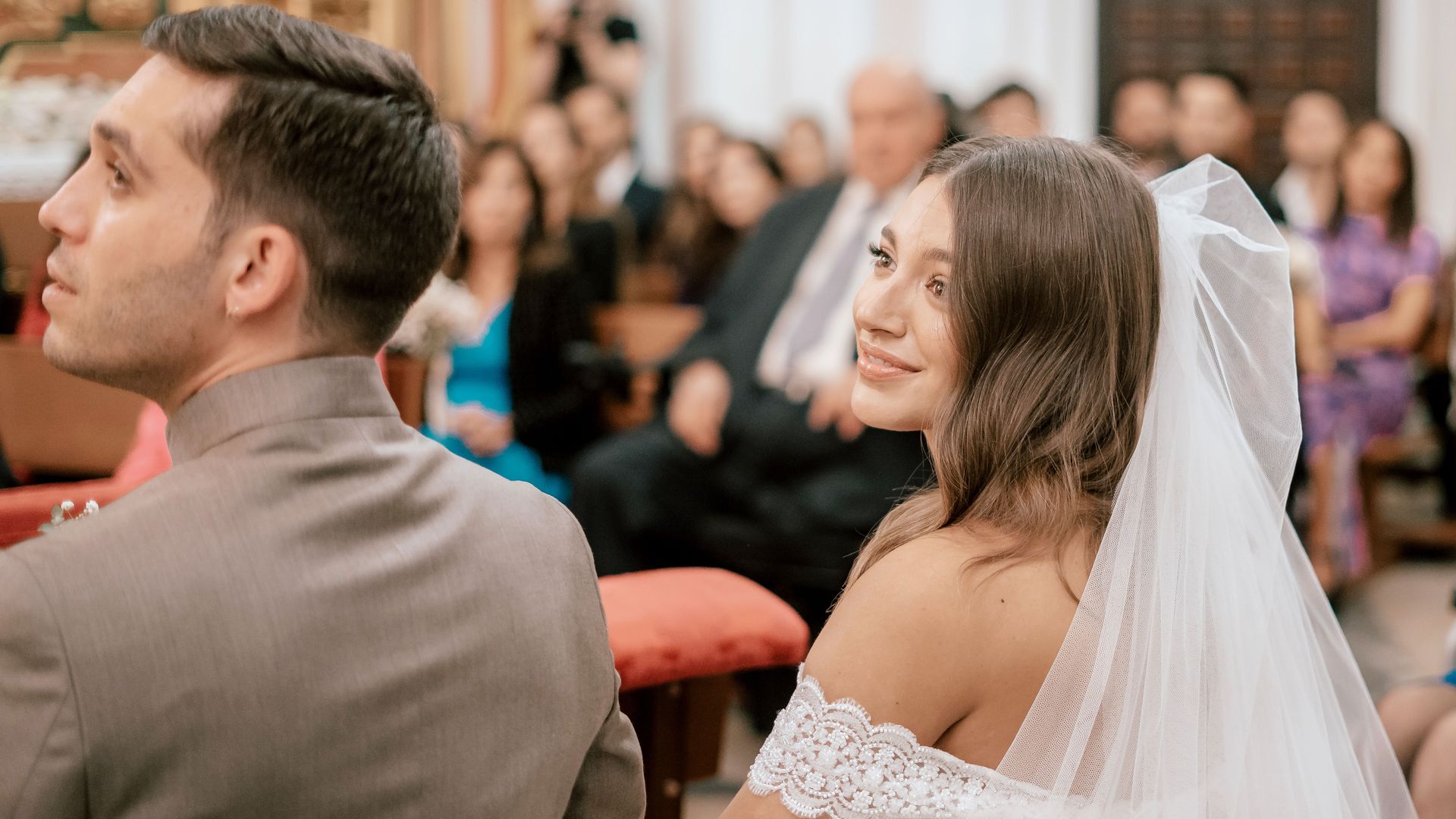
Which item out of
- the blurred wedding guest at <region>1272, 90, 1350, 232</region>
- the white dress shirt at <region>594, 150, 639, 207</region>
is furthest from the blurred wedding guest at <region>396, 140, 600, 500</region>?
the blurred wedding guest at <region>1272, 90, 1350, 232</region>

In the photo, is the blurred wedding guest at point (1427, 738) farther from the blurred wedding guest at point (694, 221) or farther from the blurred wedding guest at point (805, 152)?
the blurred wedding guest at point (805, 152)

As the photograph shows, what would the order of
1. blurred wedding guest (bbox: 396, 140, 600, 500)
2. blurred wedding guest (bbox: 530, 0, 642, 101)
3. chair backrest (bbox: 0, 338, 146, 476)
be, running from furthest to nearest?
blurred wedding guest (bbox: 530, 0, 642, 101) < blurred wedding guest (bbox: 396, 140, 600, 500) < chair backrest (bbox: 0, 338, 146, 476)

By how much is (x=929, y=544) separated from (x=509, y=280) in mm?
3279

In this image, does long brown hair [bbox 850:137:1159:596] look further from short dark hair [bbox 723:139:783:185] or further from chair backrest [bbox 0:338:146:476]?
short dark hair [bbox 723:139:783:185]

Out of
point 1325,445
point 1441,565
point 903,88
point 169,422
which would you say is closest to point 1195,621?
point 169,422

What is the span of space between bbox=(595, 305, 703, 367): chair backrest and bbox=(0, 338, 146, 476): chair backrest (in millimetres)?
2203

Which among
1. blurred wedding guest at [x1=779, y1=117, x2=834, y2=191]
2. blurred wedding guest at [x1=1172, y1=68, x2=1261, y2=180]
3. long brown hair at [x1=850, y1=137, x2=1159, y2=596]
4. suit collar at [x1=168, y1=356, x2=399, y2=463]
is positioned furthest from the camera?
blurred wedding guest at [x1=779, y1=117, x2=834, y2=191]

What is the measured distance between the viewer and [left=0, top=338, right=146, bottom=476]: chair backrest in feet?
7.95

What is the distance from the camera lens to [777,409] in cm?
389

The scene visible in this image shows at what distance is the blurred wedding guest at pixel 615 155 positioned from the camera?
6.79m

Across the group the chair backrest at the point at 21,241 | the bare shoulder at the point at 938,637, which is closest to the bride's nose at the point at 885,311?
the bare shoulder at the point at 938,637

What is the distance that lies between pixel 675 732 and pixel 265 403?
106 cm

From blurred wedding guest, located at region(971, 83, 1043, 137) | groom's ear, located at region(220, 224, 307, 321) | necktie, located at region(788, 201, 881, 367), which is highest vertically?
groom's ear, located at region(220, 224, 307, 321)

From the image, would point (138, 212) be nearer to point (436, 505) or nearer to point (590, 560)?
point (436, 505)
